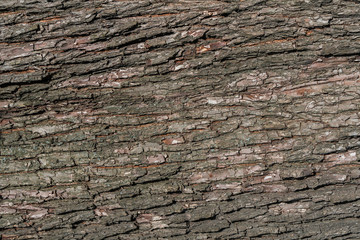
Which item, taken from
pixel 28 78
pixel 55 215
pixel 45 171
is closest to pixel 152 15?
pixel 28 78

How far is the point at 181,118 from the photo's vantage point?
249cm

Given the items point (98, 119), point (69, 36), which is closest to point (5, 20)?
point (69, 36)

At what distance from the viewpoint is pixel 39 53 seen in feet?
8.09

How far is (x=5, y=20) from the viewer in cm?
245

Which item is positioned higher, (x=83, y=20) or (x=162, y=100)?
(x=83, y=20)

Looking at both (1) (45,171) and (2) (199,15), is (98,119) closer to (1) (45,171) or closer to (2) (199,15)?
(1) (45,171)

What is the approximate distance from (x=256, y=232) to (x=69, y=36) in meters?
2.29

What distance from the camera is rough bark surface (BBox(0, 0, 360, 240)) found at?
2.44 m

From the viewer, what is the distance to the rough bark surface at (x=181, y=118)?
7.99 feet

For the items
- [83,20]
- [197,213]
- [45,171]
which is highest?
[83,20]

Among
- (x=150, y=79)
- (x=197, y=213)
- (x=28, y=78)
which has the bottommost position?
(x=197, y=213)

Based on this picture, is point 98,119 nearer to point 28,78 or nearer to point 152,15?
point 28,78

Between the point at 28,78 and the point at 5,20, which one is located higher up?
the point at 5,20

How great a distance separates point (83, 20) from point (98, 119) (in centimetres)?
83
